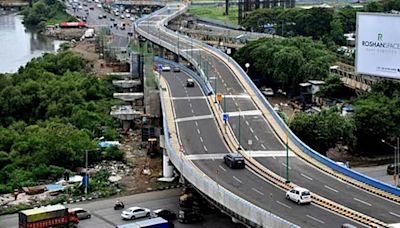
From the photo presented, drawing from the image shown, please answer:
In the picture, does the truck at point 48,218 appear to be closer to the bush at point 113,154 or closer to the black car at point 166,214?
the black car at point 166,214

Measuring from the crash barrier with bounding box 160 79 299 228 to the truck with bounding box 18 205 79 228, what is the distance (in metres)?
4.27

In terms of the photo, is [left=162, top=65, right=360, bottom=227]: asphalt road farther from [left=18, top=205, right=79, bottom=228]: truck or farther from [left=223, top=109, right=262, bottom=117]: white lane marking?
[left=18, top=205, right=79, bottom=228]: truck

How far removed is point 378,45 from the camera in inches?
1630

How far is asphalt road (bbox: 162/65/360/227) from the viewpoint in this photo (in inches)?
924

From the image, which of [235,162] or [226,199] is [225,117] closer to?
[235,162]

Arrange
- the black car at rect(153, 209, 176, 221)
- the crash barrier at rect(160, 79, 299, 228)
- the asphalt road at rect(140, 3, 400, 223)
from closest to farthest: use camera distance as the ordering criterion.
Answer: the crash barrier at rect(160, 79, 299, 228), the asphalt road at rect(140, 3, 400, 223), the black car at rect(153, 209, 176, 221)

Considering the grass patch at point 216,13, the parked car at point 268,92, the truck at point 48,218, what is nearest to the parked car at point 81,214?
the truck at point 48,218

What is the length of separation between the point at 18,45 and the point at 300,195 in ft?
231

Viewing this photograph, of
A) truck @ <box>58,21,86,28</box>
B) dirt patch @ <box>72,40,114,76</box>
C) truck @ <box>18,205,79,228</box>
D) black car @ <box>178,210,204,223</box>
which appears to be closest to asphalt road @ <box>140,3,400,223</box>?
black car @ <box>178,210,204,223</box>

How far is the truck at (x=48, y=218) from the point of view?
1045 inches

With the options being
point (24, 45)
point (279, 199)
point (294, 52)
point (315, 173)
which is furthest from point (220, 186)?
point (24, 45)

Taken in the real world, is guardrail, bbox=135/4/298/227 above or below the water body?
above

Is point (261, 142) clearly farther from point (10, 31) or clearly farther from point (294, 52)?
point (10, 31)

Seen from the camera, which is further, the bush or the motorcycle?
the bush
